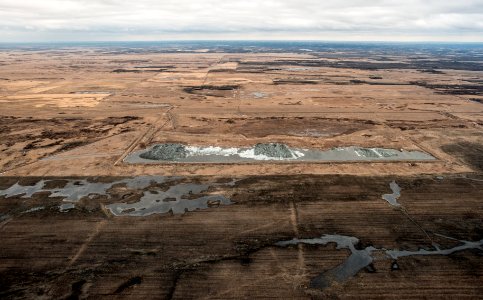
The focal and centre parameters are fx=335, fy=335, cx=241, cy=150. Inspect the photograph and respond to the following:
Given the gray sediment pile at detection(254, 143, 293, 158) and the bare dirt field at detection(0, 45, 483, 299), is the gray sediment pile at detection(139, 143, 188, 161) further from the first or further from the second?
the gray sediment pile at detection(254, 143, 293, 158)

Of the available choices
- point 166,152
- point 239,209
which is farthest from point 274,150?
point 239,209

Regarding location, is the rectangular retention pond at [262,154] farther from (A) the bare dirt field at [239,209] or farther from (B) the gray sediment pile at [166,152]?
(A) the bare dirt field at [239,209]

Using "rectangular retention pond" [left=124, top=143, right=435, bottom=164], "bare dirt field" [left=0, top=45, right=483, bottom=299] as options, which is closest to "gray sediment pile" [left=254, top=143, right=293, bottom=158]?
"rectangular retention pond" [left=124, top=143, right=435, bottom=164]

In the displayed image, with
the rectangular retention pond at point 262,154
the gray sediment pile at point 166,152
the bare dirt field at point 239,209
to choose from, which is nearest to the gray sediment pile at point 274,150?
the rectangular retention pond at point 262,154

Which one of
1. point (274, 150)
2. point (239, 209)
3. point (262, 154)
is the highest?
point (274, 150)

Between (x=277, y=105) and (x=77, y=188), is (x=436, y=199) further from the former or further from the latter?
(x=277, y=105)

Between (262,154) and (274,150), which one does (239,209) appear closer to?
(262,154)

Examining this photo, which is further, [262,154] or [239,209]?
[262,154]
